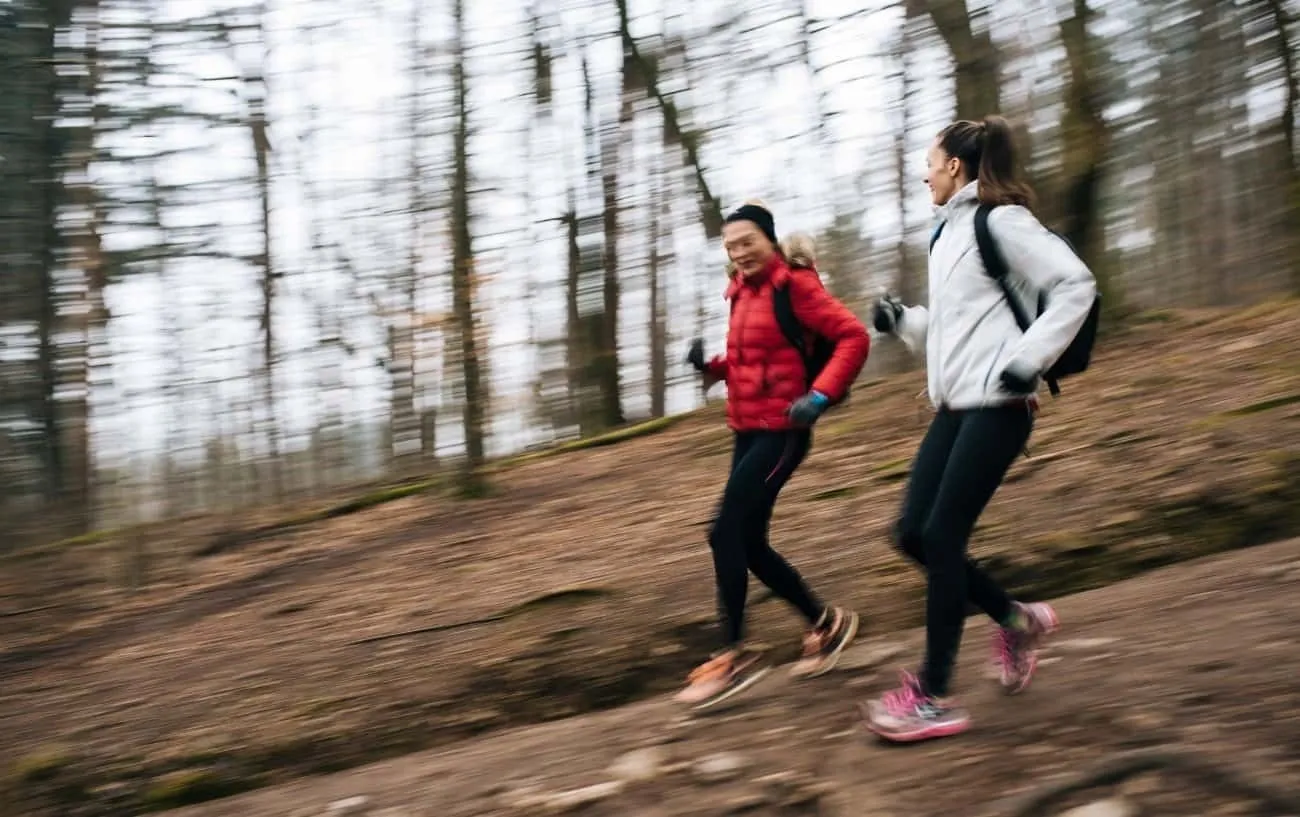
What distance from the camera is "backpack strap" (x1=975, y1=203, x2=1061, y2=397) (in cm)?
353

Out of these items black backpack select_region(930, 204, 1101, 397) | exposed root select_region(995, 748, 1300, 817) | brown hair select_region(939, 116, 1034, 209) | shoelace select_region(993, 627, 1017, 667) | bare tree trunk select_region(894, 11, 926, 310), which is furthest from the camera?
bare tree trunk select_region(894, 11, 926, 310)

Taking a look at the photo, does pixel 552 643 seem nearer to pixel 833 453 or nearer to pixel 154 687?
pixel 154 687

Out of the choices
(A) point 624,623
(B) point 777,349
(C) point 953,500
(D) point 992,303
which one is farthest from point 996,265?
(A) point 624,623

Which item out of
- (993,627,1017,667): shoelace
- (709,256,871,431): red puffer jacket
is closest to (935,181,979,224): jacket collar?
(709,256,871,431): red puffer jacket

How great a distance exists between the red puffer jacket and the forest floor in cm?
117

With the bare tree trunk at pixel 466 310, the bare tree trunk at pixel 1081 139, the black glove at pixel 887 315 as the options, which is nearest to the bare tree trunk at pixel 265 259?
the bare tree trunk at pixel 466 310

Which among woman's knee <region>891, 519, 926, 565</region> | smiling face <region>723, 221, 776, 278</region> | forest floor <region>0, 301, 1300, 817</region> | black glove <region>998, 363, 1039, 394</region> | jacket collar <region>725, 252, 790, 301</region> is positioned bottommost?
forest floor <region>0, 301, 1300, 817</region>

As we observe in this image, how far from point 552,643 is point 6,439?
718cm

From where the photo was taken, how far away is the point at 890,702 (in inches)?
146

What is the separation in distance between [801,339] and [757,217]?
526mm

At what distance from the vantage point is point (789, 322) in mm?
4293

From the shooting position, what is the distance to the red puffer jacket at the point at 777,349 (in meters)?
4.18

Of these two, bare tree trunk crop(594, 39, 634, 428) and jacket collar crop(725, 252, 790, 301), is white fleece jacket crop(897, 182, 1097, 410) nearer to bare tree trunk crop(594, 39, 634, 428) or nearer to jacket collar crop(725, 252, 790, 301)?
jacket collar crop(725, 252, 790, 301)

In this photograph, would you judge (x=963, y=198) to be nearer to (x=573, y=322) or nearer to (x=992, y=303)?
(x=992, y=303)
